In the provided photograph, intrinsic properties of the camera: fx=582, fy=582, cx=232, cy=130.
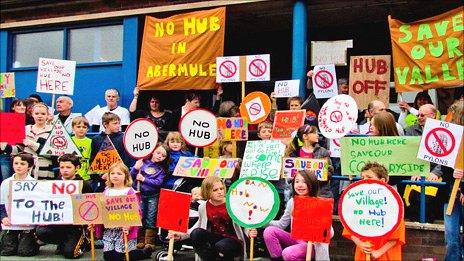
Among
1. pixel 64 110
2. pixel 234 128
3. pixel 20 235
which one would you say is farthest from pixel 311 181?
pixel 64 110

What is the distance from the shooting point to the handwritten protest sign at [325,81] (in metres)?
8.75

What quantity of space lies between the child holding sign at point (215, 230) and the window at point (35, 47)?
20.2 ft

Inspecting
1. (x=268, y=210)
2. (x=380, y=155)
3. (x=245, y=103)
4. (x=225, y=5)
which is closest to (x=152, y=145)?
(x=245, y=103)

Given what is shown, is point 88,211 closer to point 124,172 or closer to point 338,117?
point 124,172

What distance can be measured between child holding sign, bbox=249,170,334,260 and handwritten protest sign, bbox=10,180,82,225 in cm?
227

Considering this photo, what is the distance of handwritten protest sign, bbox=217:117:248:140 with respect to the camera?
7.78 m

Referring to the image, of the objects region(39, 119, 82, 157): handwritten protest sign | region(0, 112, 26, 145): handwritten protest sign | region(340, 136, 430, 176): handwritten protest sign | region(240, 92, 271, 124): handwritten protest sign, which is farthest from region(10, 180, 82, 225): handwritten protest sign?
region(340, 136, 430, 176): handwritten protest sign

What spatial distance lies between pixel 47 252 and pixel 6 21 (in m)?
6.25

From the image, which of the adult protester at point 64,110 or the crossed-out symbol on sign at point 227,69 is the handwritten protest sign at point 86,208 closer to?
the adult protester at point 64,110

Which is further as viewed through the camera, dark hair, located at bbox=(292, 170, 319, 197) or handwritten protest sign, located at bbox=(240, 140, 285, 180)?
handwritten protest sign, located at bbox=(240, 140, 285, 180)

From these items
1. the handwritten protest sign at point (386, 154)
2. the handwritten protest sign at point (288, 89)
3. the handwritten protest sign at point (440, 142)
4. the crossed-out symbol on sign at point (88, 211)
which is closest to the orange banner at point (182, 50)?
the handwritten protest sign at point (288, 89)

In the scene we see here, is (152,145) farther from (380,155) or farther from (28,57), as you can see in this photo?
(28,57)

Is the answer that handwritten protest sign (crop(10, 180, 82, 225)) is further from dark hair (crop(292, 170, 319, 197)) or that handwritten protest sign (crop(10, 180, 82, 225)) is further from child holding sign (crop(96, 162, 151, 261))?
dark hair (crop(292, 170, 319, 197))

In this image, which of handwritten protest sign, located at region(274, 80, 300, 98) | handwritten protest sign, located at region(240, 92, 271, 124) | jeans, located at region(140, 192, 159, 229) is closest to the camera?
jeans, located at region(140, 192, 159, 229)
